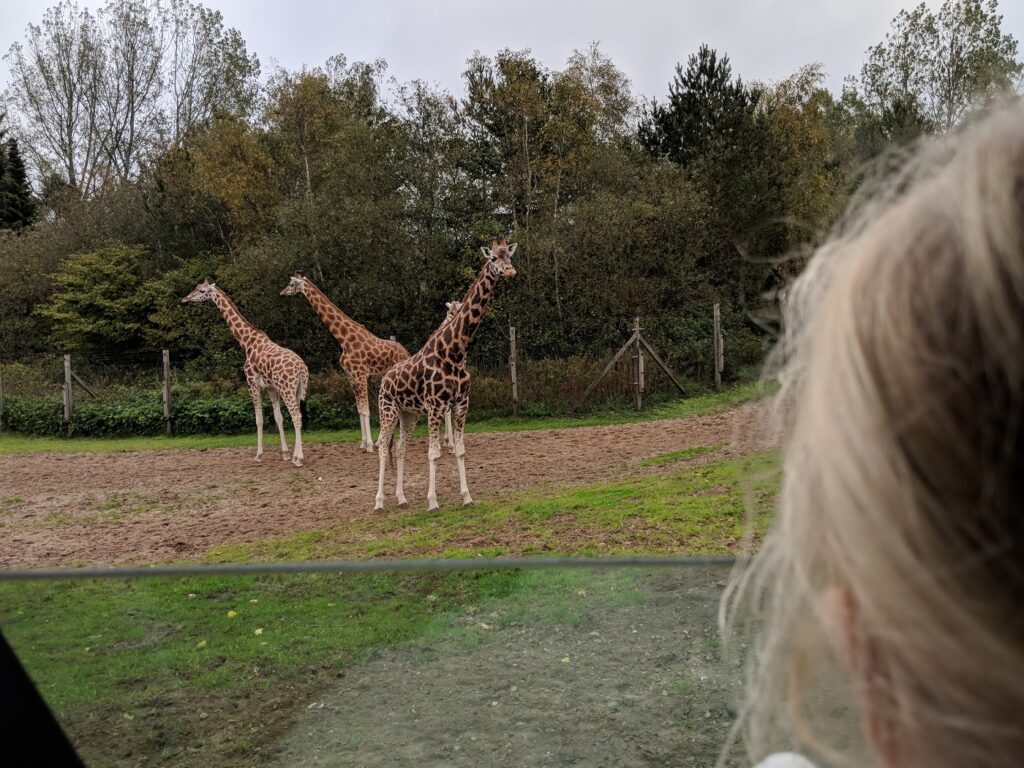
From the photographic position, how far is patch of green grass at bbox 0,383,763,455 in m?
11.5

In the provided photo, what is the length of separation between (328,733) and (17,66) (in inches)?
1098

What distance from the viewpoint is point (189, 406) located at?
43.2 feet

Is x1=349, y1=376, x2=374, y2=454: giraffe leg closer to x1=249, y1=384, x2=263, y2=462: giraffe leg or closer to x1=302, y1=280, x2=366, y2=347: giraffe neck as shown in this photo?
x1=302, y1=280, x2=366, y2=347: giraffe neck

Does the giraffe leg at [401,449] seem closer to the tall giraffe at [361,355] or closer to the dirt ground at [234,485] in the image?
the dirt ground at [234,485]

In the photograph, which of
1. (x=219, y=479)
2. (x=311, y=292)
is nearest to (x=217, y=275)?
(x=311, y=292)

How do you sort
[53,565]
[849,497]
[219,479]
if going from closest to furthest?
[849,497] < [53,565] < [219,479]

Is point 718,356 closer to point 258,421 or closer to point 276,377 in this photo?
point 276,377

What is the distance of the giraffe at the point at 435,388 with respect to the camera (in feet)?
21.8

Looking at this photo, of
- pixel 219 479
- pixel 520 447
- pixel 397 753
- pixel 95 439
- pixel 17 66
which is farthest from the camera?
pixel 17 66

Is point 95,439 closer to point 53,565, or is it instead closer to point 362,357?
point 362,357

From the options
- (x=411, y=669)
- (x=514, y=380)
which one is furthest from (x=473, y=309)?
(x=411, y=669)

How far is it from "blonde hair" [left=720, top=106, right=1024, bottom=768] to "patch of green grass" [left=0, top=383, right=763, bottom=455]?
10.9m

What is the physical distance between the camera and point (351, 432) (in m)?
12.1

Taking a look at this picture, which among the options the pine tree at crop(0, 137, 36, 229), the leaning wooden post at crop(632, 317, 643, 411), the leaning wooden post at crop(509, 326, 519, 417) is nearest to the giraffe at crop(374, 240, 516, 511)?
the leaning wooden post at crop(509, 326, 519, 417)
